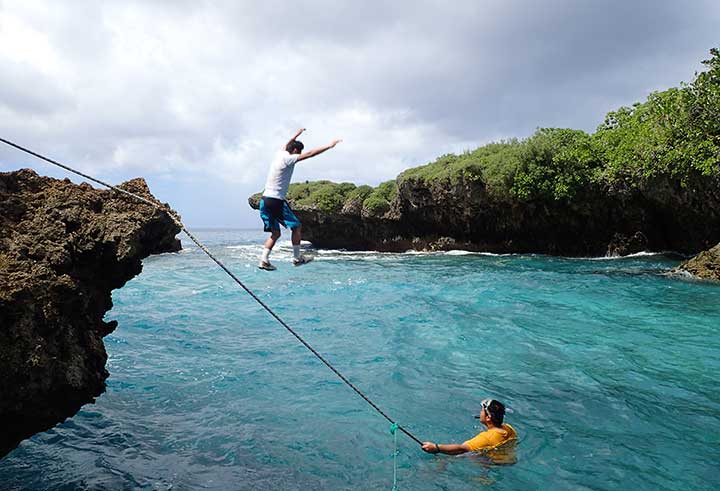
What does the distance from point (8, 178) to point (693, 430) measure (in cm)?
1065

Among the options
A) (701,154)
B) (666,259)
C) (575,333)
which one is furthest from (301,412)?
(666,259)

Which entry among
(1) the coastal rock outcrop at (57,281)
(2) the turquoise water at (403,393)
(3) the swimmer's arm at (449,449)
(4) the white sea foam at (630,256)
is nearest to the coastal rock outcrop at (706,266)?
(2) the turquoise water at (403,393)

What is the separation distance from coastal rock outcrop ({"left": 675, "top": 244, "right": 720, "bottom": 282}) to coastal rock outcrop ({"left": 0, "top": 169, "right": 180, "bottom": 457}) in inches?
825

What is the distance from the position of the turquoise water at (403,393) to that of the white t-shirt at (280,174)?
406cm

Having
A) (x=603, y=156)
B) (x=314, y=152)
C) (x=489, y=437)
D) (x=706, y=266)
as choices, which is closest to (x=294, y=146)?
(x=314, y=152)

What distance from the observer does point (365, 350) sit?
12.5 meters

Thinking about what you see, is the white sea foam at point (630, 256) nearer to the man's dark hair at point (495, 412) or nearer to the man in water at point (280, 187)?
the man's dark hair at point (495, 412)

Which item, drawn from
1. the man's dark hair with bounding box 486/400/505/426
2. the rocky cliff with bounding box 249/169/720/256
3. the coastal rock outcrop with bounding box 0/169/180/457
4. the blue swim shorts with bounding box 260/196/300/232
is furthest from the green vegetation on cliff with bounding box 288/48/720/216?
the coastal rock outcrop with bounding box 0/169/180/457

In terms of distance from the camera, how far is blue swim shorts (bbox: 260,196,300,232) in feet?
26.1

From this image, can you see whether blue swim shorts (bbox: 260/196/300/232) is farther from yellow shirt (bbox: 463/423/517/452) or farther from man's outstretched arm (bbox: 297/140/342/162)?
yellow shirt (bbox: 463/423/517/452)

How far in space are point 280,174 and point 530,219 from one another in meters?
28.0

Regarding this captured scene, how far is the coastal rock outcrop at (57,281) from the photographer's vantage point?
4.64 metres

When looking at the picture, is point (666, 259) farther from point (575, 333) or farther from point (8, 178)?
point (8, 178)

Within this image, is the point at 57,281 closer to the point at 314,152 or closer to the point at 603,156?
the point at 314,152
